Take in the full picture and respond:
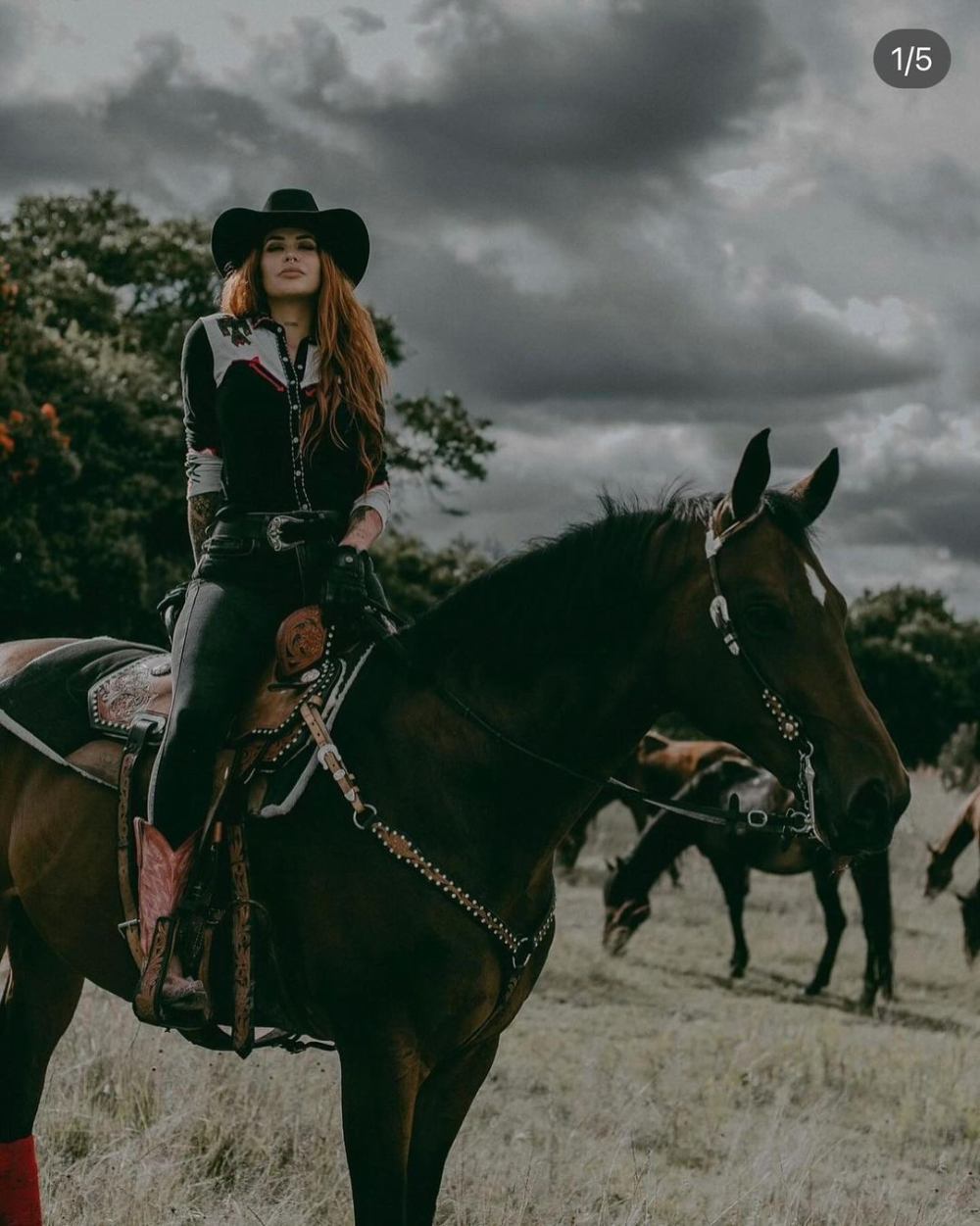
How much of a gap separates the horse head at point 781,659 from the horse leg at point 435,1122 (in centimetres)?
114

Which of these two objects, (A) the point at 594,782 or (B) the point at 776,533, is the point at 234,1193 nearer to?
(A) the point at 594,782

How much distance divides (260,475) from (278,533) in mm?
208

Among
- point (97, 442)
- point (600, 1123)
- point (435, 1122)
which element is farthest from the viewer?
point (97, 442)

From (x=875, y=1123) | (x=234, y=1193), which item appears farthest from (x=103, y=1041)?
(x=875, y=1123)

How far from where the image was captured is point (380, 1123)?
2.83m

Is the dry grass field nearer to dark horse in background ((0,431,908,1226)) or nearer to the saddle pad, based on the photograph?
dark horse in background ((0,431,908,1226))

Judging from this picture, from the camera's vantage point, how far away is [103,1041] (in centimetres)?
547

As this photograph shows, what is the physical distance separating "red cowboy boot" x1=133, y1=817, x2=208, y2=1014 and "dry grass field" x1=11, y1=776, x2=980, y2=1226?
1139mm

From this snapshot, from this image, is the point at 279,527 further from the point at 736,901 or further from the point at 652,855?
the point at 736,901

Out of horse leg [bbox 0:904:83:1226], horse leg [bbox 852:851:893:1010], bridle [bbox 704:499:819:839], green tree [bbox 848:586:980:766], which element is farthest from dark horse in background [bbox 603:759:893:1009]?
green tree [bbox 848:586:980:766]

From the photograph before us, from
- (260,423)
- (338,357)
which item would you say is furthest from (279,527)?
(338,357)

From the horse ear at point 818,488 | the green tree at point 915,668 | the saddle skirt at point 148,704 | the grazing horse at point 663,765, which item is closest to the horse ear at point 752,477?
the horse ear at point 818,488

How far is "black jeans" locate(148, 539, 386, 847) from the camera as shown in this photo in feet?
10.2

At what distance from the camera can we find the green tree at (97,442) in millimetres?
18844
